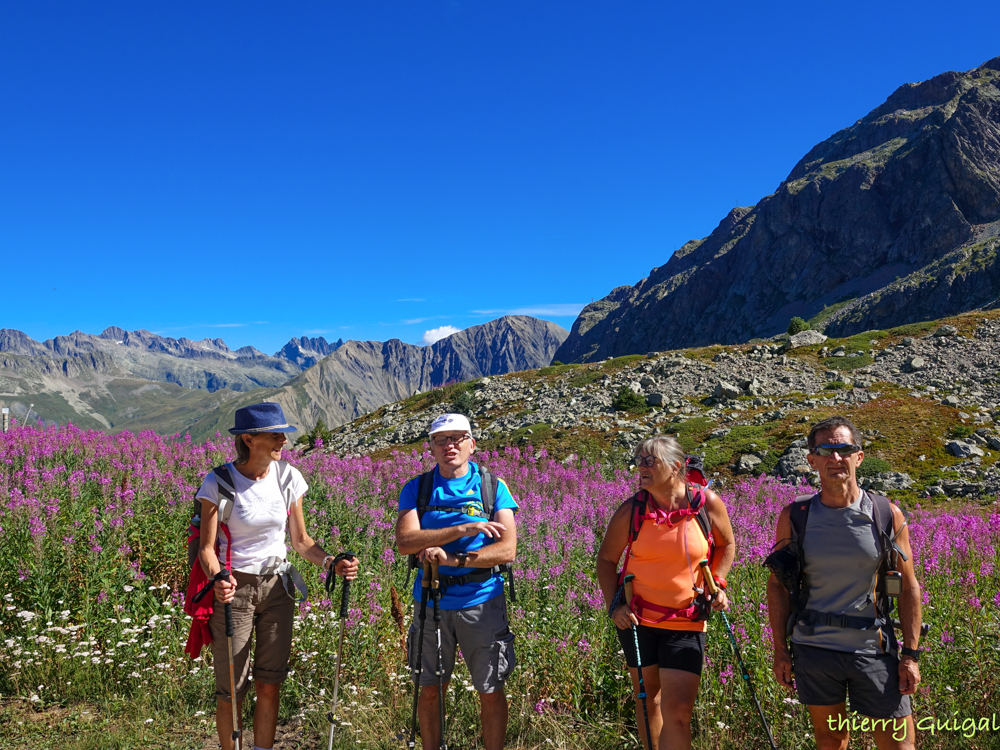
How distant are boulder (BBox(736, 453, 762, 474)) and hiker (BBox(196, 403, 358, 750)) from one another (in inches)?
634

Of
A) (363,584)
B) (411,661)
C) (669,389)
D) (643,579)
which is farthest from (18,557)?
(669,389)

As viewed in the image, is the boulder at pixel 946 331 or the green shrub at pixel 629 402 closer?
the green shrub at pixel 629 402

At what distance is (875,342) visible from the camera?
31125 mm

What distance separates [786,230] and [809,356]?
159524 mm

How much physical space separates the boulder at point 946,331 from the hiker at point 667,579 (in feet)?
108

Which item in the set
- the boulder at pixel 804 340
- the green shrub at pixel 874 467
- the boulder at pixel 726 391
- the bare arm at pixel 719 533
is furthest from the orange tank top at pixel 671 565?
the boulder at pixel 804 340

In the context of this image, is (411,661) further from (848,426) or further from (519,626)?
(848,426)

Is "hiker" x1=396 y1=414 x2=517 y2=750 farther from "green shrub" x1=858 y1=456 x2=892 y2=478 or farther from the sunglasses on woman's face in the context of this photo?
"green shrub" x1=858 y1=456 x2=892 y2=478

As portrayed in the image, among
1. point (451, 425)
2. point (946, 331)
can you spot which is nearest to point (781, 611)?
point (451, 425)

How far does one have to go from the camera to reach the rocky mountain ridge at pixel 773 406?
17922 millimetres

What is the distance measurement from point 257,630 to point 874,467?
710 inches

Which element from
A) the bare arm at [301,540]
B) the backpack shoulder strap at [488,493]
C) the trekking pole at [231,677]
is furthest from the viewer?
the bare arm at [301,540]

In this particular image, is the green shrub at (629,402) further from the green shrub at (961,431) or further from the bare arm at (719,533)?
the bare arm at (719,533)

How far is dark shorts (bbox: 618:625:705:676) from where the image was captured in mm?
3744
